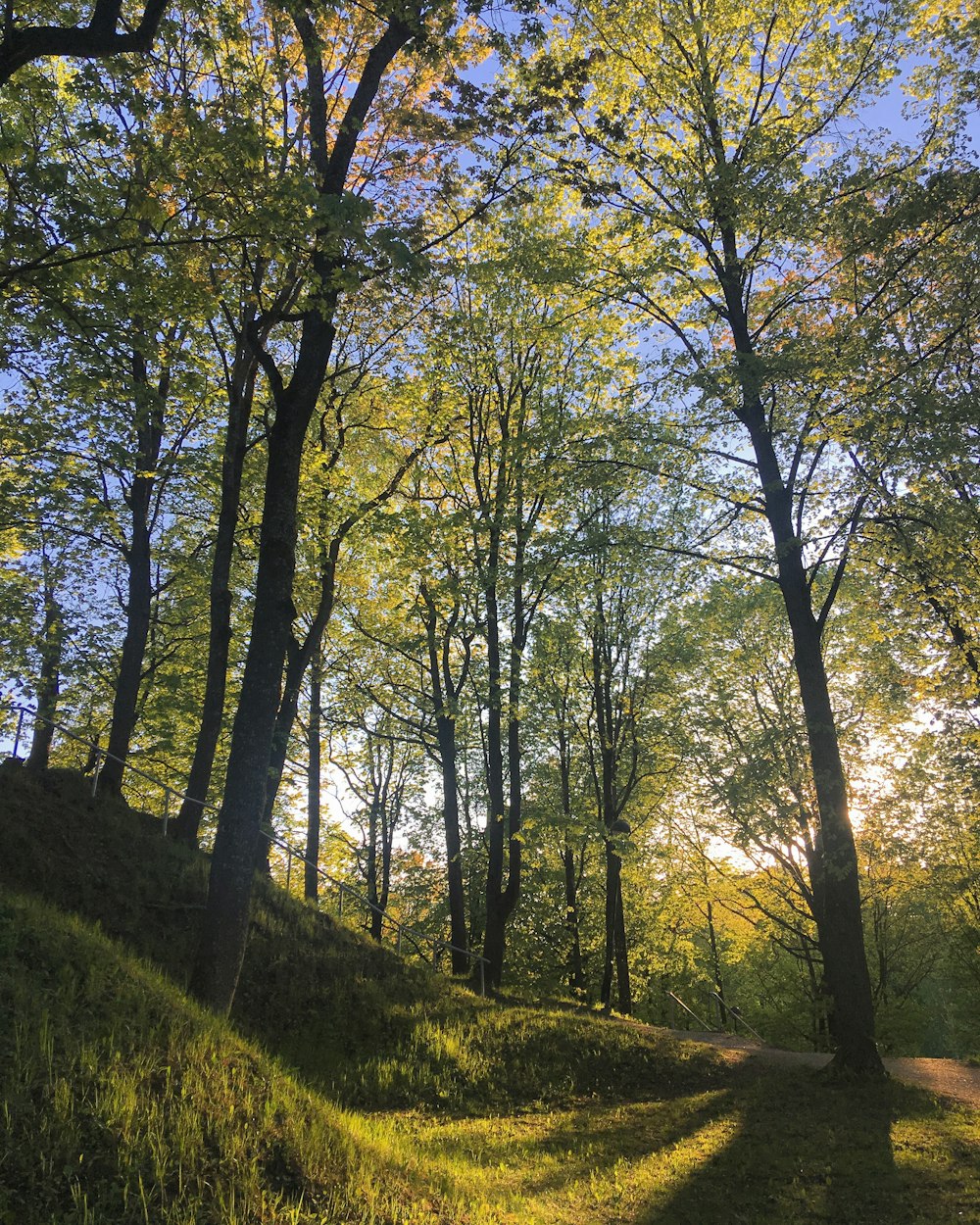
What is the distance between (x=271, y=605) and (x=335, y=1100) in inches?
206

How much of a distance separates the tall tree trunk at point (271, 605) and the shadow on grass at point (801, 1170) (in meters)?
4.13

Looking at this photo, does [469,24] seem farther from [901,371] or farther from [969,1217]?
[969,1217]

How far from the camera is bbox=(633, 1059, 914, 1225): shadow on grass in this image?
5570 millimetres

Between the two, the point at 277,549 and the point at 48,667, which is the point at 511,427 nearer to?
the point at 277,549

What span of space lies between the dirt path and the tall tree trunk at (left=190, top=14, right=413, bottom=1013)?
907cm

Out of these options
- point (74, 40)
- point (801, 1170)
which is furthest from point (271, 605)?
point (801, 1170)

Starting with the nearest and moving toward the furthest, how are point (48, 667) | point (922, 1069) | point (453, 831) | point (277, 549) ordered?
point (277, 549) < point (922, 1069) < point (453, 831) < point (48, 667)

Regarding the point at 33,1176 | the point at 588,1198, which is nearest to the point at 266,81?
the point at 33,1176

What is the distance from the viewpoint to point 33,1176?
11.0 feet

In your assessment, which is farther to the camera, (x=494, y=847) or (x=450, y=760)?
(x=450, y=760)

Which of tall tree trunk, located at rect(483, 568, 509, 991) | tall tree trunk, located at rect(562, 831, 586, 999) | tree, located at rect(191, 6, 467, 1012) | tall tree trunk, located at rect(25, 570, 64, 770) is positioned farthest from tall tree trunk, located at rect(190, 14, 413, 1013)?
tall tree trunk, located at rect(562, 831, 586, 999)

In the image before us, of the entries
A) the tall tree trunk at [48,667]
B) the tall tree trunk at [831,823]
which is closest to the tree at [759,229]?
the tall tree trunk at [831,823]

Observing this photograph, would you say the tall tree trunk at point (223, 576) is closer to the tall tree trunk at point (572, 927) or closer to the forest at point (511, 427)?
the forest at point (511, 427)

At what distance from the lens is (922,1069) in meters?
12.0
